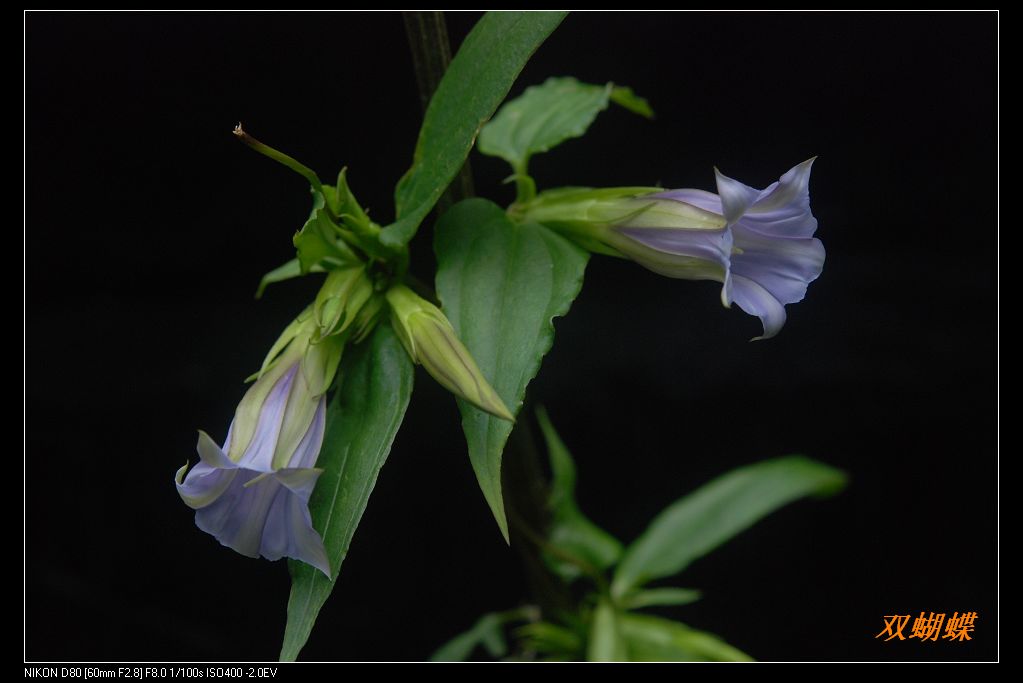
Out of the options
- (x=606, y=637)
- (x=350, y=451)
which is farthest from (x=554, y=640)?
(x=350, y=451)

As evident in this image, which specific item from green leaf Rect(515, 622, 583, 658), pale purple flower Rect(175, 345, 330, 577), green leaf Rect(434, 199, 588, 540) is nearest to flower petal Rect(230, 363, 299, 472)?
pale purple flower Rect(175, 345, 330, 577)

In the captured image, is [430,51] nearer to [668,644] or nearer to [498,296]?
[498,296]

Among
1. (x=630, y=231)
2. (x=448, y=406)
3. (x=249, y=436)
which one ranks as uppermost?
(x=630, y=231)

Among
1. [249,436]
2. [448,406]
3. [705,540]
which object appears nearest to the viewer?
[249,436]

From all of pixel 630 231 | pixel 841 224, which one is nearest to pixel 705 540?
pixel 841 224

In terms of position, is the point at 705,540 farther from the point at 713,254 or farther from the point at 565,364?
the point at 713,254

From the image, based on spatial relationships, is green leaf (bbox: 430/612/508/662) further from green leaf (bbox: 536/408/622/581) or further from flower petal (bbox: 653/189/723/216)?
flower petal (bbox: 653/189/723/216)

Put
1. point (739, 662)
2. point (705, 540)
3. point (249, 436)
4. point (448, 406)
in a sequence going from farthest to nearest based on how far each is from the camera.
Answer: point (448, 406), point (705, 540), point (739, 662), point (249, 436)

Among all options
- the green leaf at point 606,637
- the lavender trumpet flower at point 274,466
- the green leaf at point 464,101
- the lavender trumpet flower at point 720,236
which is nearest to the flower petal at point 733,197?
the lavender trumpet flower at point 720,236
